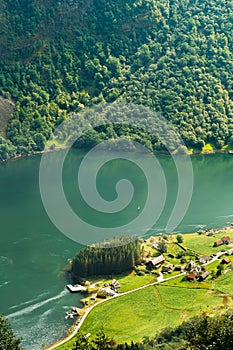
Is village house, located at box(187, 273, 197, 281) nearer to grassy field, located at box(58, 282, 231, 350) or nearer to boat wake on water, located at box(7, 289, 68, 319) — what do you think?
grassy field, located at box(58, 282, 231, 350)

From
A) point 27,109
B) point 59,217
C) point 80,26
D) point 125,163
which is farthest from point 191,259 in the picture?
point 80,26

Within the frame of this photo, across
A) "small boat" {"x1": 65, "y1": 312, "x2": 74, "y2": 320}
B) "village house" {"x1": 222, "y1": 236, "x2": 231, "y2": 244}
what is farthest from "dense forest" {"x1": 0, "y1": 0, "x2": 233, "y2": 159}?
"small boat" {"x1": 65, "y1": 312, "x2": 74, "y2": 320}

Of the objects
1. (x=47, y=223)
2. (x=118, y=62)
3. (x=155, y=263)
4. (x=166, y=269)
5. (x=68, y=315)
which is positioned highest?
(x=118, y=62)

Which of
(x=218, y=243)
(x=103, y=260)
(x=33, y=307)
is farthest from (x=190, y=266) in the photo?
(x=33, y=307)

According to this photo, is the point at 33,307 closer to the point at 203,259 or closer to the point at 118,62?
the point at 203,259

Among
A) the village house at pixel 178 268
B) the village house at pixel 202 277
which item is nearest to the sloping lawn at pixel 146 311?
the village house at pixel 202 277

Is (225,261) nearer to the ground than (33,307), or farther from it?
farther from it

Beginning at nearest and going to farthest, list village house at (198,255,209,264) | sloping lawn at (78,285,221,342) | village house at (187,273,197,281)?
sloping lawn at (78,285,221,342) < village house at (187,273,197,281) < village house at (198,255,209,264)
